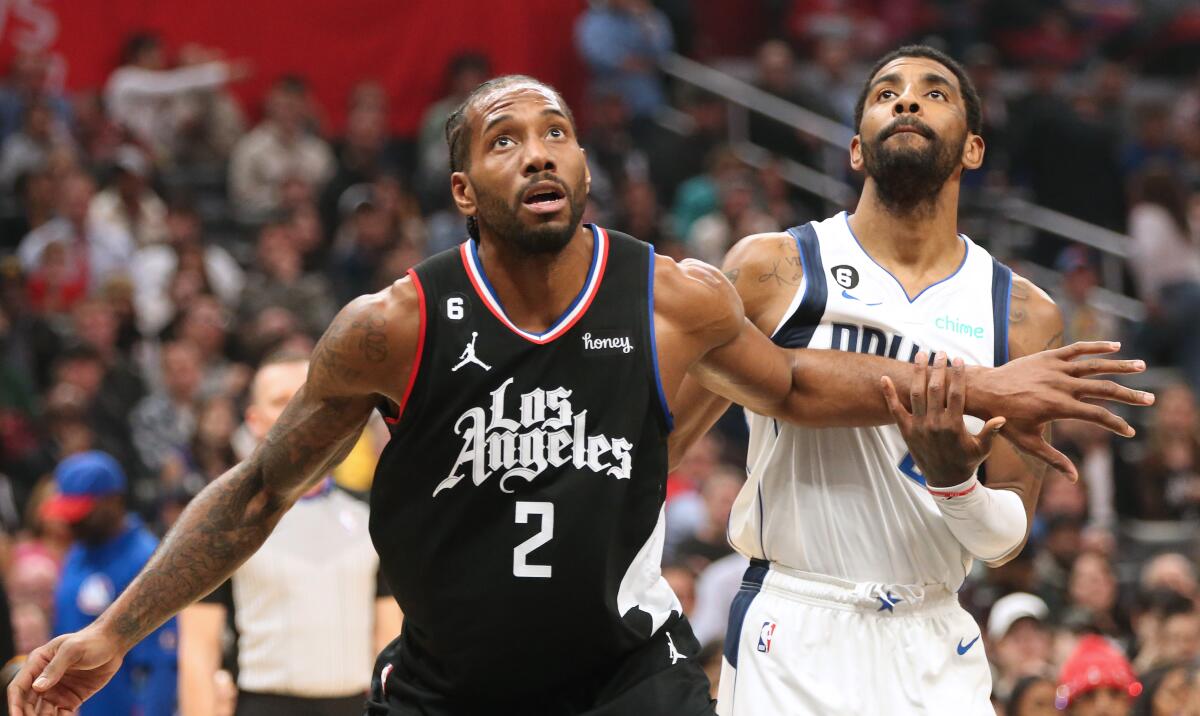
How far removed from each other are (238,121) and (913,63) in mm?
11377

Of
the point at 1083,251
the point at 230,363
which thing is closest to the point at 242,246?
the point at 230,363

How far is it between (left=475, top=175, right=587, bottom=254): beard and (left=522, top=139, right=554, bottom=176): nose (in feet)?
0.08

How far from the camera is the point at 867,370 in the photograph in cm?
497

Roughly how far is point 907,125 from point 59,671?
282 cm

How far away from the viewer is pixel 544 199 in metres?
4.40

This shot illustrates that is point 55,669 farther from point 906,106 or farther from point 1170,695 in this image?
point 1170,695

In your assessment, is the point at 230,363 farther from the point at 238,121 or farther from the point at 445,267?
the point at 445,267

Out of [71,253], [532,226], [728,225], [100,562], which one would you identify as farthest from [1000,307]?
[71,253]

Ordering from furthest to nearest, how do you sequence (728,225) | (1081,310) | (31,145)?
(728,225) < (31,145) < (1081,310)

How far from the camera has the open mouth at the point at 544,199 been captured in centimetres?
434

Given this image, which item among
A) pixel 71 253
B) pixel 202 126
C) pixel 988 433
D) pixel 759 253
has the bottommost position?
pixel 988 433

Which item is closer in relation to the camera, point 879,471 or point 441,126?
point 879,471

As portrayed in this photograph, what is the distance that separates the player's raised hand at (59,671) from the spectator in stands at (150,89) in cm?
1142

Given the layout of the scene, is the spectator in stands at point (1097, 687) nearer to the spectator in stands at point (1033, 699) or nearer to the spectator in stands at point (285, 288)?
the spectator in stands at point (1033, 699)
